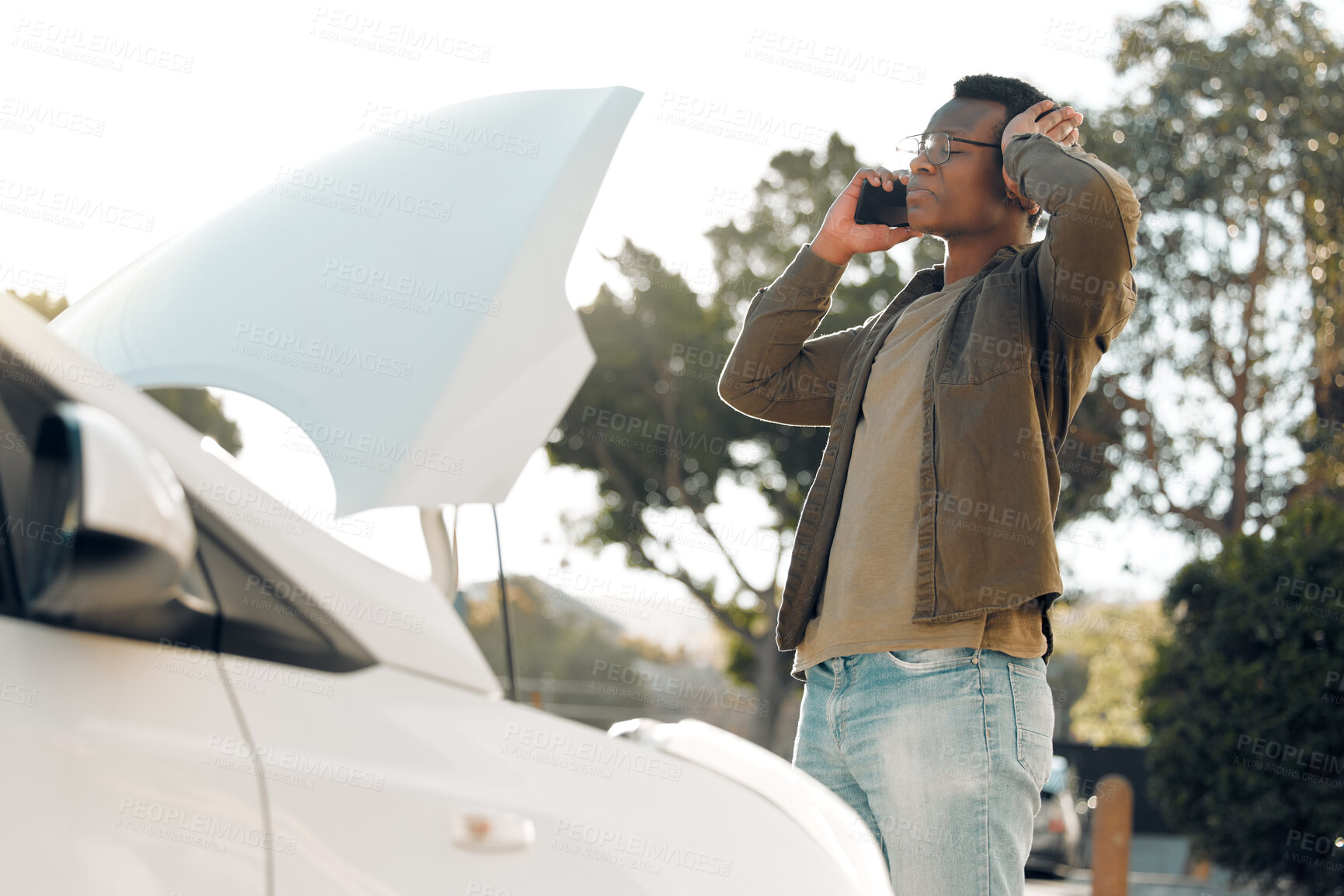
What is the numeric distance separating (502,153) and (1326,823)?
706 centimetres

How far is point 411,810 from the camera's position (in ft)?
4.90

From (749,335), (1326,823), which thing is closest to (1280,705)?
(1326,823)

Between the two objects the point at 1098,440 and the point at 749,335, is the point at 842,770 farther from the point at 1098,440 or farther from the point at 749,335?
the point at 1098,440

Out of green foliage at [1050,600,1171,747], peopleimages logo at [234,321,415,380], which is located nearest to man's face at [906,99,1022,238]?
peopleimages logo at [234,321,415,380]

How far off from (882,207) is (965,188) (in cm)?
22

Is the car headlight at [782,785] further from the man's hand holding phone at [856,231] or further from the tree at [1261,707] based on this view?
the tree at [1261,707]

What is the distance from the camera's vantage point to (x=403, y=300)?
2.92 metres

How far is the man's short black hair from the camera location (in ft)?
8.50

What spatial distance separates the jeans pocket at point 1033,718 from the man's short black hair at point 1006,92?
1018 millimetres

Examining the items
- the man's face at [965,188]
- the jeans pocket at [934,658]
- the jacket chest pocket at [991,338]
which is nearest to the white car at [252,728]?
the jeans pocket at [934,658]

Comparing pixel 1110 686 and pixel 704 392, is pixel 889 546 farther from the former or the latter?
pixel 1110 686

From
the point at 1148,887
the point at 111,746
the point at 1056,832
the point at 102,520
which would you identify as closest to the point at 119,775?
the point at 111,746

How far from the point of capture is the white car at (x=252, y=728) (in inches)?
51.4

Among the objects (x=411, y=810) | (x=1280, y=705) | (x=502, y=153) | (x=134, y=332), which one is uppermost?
(x=502, y=153)
